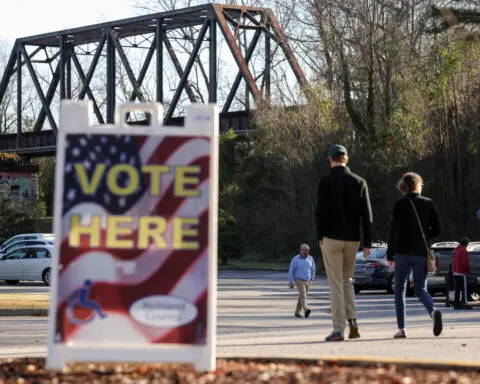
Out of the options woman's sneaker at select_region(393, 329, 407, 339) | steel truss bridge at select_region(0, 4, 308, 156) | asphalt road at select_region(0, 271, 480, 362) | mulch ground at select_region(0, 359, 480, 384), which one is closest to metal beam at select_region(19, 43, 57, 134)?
steel truss bridge at select_region(0, 4, 308, 156)

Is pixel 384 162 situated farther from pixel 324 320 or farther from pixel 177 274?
pixel 177 274

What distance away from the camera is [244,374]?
8.23 metres

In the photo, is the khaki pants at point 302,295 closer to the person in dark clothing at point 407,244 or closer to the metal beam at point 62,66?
the person in dark clothing at point 407,244

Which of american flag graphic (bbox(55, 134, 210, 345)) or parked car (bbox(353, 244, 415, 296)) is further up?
american flag graphic (bbox(55, 134, 210, 345))

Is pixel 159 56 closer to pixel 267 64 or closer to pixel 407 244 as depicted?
pixel 267 64

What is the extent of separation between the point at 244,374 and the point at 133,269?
3.44 feet

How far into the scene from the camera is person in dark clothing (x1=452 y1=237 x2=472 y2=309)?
2381cm

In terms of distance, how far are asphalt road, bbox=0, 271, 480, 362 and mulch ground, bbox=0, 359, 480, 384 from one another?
135 centimetres

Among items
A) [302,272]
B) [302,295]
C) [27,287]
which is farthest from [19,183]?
[302,295]

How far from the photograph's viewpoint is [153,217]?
788 centimetres

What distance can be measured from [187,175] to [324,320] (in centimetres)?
1259

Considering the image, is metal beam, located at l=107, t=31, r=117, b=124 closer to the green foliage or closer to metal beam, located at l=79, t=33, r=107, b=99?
metal beam, located at l=79, t=33, r=107, b=99

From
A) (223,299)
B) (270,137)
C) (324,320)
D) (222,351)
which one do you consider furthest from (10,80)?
(222,351)

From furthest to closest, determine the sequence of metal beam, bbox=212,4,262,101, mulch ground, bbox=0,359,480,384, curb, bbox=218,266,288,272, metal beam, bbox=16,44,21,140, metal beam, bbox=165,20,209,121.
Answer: metal beam, bbox=16,44,21,140
metal beam, bbox=165,20,209,121
metal beam, bbox=212,4,262,101
curb, bbox=218,266,288,272
mulch ground, bbox=0,359,480,384
